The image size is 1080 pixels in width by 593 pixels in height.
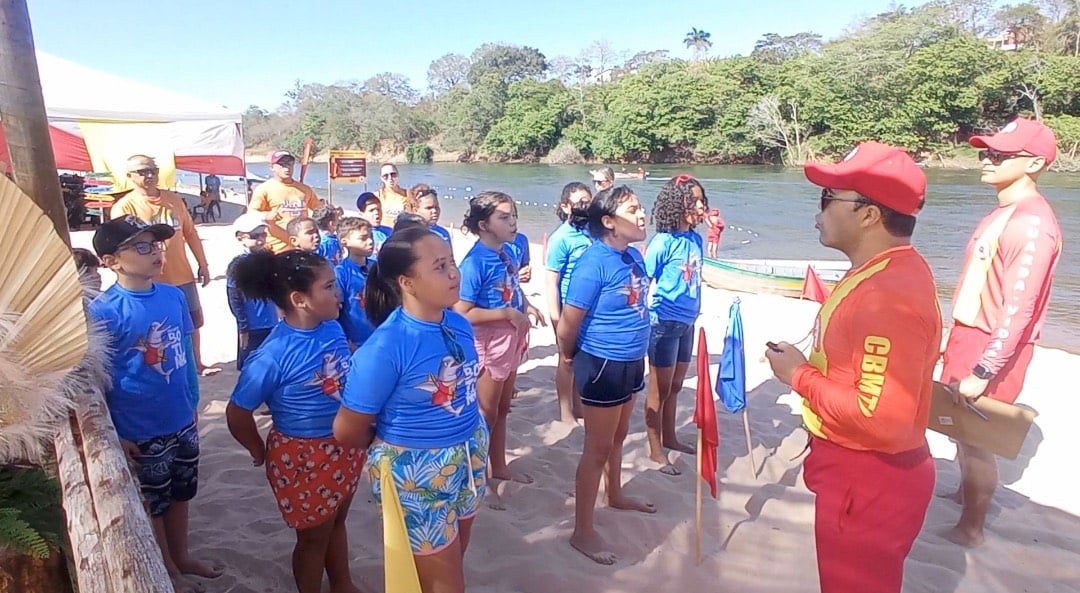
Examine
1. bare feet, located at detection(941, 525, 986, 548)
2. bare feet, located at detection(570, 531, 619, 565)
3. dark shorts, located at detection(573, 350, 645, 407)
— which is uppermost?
dark shorts, located at detection(573, 350, 645, 407)

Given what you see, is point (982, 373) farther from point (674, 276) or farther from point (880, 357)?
point (674, 276)

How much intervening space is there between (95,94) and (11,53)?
9.54 m

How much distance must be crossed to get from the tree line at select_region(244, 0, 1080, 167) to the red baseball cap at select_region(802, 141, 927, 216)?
40.6 m

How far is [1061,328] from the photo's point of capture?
33.0ft

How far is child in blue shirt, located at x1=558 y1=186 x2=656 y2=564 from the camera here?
9.78 ft

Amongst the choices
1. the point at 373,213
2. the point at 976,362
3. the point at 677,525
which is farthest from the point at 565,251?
the point at 976,362

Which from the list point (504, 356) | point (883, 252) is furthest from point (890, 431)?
point (504, 356)

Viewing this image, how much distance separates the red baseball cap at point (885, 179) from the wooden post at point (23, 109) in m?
2.40

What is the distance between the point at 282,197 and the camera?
6.19 m

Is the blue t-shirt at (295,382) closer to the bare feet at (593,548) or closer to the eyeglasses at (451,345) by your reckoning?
the eyeglasses at (451,345)

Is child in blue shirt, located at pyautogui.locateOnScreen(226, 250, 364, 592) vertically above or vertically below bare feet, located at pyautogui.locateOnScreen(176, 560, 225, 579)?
above

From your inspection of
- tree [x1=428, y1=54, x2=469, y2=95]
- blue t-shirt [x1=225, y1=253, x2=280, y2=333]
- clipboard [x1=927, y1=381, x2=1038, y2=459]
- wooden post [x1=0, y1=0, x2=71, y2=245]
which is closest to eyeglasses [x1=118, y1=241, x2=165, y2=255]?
wooden post [x1=0, y1=0, x2=71, y2=245]

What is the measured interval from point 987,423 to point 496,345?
2.24 m

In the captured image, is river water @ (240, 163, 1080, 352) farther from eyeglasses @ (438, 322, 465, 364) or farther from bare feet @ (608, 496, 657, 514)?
eyeglasses @ (438, 322, 465, 364)
